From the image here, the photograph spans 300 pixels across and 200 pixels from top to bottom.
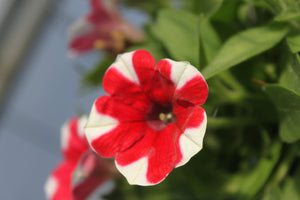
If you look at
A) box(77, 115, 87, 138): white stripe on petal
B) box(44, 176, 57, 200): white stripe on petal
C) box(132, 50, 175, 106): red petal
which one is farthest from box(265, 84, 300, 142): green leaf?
box(44, 176, 57, 200): white stripe on petal

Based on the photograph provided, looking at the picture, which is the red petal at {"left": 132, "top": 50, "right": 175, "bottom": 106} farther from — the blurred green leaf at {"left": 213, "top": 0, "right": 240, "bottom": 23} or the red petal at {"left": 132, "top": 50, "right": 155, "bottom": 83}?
the blurred green leaf at {"left": 213, "top": 0, "right": 240, "bottom": 23}

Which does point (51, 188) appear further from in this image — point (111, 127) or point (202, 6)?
point (202, 6)

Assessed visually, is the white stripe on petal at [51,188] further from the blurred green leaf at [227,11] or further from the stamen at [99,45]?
the blurred green leaf at [227,11]

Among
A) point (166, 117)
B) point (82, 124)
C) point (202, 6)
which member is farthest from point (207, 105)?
point (202, 6)

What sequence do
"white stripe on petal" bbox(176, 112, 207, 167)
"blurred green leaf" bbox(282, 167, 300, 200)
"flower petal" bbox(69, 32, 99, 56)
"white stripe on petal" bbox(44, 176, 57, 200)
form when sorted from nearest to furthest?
"white stripe on petal" bbox(176, 112, 207, 167) → "blurred green leaf" bbox(282, 167, 300, 200) → "white stripe on petal" bbox(44, 176, 57, 200) → "flower petal" bbox(69, 32, 99, 56)

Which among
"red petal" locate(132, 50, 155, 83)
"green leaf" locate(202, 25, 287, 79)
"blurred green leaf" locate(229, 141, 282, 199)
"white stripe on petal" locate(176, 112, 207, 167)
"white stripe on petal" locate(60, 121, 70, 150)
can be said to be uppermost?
"red petal" locate(132, 50, 155, 83)
